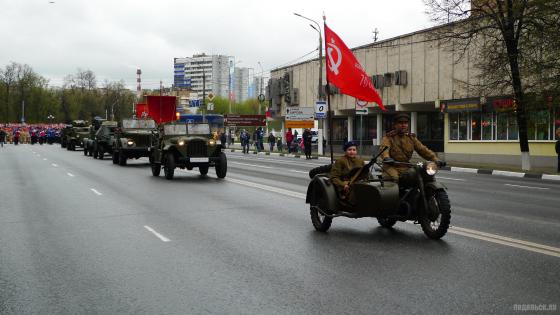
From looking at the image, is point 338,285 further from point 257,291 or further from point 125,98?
point 125,98

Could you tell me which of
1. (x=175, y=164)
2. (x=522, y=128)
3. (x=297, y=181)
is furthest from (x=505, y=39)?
(x=175, y=164)

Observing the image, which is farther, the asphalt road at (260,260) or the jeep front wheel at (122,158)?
the jeep front wheel at (122,158)

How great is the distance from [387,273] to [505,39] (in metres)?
23.6

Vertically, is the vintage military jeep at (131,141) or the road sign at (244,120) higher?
the road sign at (244,120)

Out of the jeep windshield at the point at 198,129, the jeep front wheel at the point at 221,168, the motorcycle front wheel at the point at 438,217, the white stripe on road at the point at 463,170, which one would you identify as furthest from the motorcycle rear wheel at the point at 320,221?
the white stripe on road at the point at 463,170

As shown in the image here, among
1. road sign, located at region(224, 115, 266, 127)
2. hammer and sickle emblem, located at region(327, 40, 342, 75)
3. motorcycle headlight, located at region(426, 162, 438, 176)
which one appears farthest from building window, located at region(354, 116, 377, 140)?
motorcycle headlight, located at region(426, 162, 438, 176)

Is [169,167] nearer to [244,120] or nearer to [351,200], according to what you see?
[351,200]

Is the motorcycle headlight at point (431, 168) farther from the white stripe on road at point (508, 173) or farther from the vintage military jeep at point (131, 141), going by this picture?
the vintage military jeep at point (131, 141)

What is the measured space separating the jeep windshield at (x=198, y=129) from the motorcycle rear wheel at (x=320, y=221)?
1344 cm

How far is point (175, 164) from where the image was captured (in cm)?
2150

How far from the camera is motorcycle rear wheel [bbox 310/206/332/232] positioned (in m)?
9.80

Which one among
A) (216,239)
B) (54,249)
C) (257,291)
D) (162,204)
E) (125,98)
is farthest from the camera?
(125,98)

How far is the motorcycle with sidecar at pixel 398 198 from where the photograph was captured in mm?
8742

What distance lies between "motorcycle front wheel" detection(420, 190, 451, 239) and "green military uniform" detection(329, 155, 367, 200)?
1238mm
